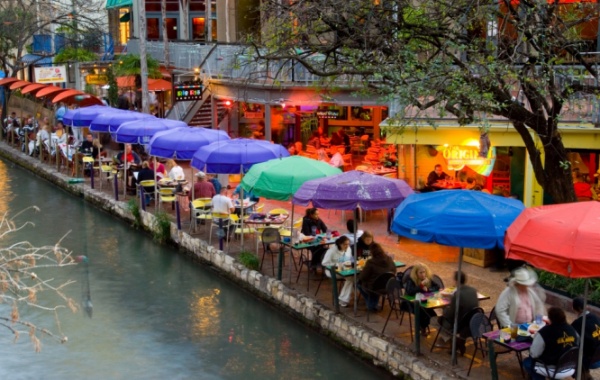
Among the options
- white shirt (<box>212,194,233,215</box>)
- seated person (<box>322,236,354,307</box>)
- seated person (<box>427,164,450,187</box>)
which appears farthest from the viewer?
seated person (<box>427,164,450,187</box>)

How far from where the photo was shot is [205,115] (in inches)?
1202

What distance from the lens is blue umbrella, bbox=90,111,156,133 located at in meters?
24.0

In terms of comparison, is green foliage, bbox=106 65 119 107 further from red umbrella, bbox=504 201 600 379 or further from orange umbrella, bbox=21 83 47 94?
red umbrella, bbox=504 201 600 379

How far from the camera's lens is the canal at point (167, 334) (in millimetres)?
12148

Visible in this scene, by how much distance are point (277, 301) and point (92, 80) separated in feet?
75.2

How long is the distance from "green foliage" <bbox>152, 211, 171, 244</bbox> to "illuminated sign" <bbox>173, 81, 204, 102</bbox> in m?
8.10

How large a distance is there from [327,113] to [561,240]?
58.3 ft

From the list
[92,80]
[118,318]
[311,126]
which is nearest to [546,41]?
[118,318]

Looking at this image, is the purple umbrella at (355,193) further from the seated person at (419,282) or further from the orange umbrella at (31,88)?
the orange umbrella at (31,88)

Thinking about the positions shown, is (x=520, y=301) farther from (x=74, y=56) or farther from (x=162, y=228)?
(x=74, y=56)

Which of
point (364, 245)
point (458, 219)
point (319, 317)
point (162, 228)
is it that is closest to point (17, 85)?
point (162, 228)

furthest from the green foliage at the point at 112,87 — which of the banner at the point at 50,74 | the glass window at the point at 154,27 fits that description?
the glass window at the point at 154,27

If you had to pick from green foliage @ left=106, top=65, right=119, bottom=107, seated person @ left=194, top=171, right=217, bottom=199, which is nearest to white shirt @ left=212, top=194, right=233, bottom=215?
seated person @ left=194, top=171, right=217, bottom=199

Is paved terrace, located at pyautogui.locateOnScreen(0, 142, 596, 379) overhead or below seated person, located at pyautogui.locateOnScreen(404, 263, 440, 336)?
below
